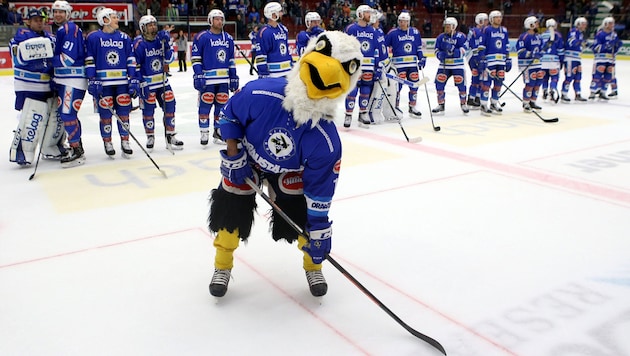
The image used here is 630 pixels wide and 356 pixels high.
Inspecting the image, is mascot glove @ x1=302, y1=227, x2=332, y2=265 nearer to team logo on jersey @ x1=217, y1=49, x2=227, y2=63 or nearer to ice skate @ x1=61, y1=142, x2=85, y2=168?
ice skate @ x1=61, y1=142, x2=85, y2=168

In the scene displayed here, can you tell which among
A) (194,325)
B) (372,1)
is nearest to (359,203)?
(194,325)

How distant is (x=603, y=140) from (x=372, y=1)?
599 inches

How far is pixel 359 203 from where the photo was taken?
422cm

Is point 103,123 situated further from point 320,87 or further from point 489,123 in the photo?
point 489,123

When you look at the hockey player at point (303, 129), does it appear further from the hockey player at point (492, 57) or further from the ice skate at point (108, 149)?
the hockey player at point (492, 57)

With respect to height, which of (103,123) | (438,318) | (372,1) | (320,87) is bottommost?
(438,318)

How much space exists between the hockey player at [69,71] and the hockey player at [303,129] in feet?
11.2

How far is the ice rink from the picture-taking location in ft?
7.73

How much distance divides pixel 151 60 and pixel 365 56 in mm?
3028

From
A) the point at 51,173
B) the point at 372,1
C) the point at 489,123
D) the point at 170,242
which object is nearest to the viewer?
the point at 170,242

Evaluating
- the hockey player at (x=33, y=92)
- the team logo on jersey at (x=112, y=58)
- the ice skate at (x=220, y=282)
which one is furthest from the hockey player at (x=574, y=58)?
the ice skate at (x=220, y=282)

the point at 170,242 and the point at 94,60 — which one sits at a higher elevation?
the point at 94,60

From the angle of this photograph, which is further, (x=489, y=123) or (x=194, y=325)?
(x=489, y=123)

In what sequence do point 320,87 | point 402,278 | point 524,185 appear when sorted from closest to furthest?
point 320,87
point 402,278
point 524,185
